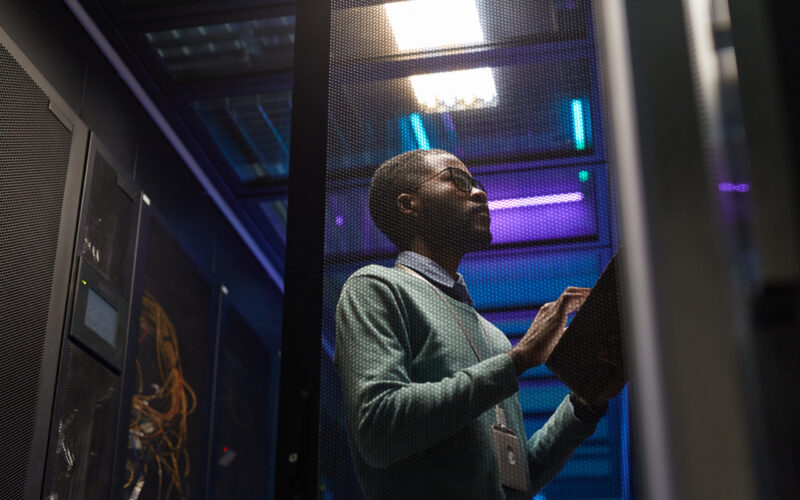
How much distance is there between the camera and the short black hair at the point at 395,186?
137 cm

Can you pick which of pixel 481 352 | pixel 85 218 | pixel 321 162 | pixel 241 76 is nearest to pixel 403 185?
pixel 321 162

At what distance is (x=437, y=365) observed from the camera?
1.26 metres

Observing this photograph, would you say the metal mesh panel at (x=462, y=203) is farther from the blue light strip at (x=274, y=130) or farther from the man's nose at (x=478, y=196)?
the blue light strip at (x=274, y=130)

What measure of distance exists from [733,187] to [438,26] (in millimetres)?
1070

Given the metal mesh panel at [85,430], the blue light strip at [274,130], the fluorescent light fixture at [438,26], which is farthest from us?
the blue light strip at [274,130]

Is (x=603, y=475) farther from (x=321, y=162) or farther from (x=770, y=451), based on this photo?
(x=770, y=451)

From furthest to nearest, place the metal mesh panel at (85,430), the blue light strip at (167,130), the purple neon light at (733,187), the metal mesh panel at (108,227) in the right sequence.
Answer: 1. the blue light strip at (167,130)
2. the metal mesh panel at (108,227)
3. the metal mesh panel at (85,430)
4. the purple neon light at (733,187)

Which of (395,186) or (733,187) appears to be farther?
(395,186)

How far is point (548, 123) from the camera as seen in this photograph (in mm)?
1360

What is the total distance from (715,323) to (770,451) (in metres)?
0.07

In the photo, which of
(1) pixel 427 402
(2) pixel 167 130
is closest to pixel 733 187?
(1) pixel 427 402

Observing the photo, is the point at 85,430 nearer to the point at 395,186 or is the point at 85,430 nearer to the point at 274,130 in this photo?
→ the point at 274,130

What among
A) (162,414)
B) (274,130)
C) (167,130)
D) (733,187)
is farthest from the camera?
(274,130)

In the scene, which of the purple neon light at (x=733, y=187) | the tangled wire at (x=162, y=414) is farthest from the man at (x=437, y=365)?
the tangled wire at (x=162, y=414)
